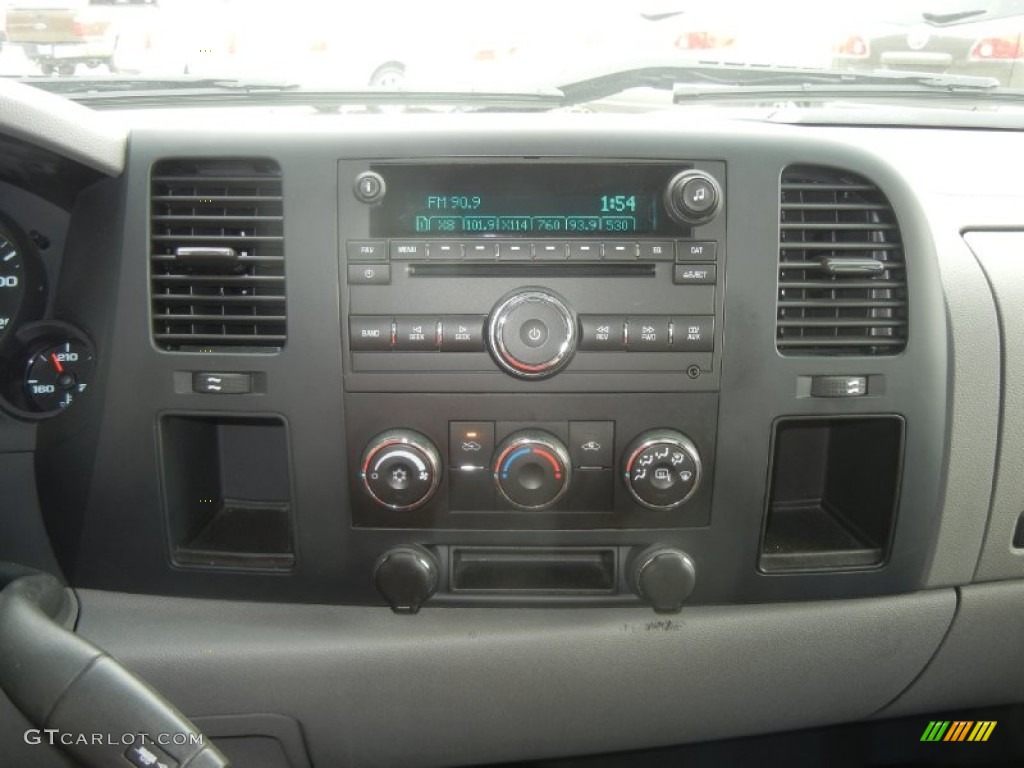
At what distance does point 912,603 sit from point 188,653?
135 cm

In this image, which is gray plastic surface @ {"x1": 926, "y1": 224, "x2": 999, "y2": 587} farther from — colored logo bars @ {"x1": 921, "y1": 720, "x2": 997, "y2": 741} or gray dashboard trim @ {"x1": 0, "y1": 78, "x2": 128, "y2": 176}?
gray dashboard trim @ {"x1": 0, "y1": 78, "x2": 128, "y2": 176}

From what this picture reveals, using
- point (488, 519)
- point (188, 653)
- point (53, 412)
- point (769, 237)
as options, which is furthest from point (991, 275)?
point (53, 412)

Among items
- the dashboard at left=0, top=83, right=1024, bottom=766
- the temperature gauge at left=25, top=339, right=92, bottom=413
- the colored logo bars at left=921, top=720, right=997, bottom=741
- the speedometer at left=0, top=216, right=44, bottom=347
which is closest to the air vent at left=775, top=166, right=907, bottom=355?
the dashboard at left=0, top=83, right=1024, bottom=766

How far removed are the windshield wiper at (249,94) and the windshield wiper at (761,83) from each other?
12 centimetres

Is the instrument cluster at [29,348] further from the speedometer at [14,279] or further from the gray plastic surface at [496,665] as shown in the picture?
the gray plastic surface at [496,665]

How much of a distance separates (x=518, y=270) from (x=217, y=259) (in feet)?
1.63

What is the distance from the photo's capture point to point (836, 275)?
1495 mm

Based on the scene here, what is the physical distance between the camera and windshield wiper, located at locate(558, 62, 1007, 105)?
6.45 feet

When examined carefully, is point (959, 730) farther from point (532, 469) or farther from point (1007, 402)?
point (532, 469)

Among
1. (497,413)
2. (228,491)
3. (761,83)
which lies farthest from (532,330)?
(761,83)

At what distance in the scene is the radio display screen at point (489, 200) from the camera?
1470 mm

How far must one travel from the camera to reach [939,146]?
2.02 m

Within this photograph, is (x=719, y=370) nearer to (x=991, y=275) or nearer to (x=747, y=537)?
(x=747, y=537)

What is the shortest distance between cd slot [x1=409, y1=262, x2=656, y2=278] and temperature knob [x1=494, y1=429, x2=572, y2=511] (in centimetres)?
27
